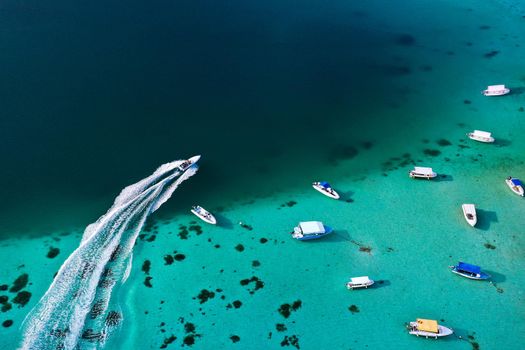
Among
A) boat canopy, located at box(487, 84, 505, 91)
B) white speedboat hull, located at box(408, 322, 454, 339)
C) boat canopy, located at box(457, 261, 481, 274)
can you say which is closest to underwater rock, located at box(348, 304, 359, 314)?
white speedboat hull, located at box(408, 322, 454, 339)

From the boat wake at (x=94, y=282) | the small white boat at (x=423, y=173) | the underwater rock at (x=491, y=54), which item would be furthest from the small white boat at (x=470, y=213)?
the underwater rock at (x=491, y=54)

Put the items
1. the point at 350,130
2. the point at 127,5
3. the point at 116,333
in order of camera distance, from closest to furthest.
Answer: the point at 116,333 < the point at 350,130 < the point at 127,5

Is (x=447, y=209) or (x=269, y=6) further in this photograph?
(x=269, y=6)

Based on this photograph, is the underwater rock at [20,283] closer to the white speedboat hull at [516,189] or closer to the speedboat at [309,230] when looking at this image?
the speedboat at [309,230]

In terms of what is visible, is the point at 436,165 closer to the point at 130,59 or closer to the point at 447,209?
the point at 447,209

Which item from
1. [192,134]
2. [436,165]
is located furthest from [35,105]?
[436,165]

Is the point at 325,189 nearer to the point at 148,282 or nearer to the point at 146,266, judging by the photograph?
the point at 146,266

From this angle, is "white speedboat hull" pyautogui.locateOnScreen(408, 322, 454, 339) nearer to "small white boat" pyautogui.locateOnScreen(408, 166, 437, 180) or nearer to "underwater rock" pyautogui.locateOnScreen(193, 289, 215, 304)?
"underwater rock" pyautogui.locateOnScreen(193, 289, 215, 304)
